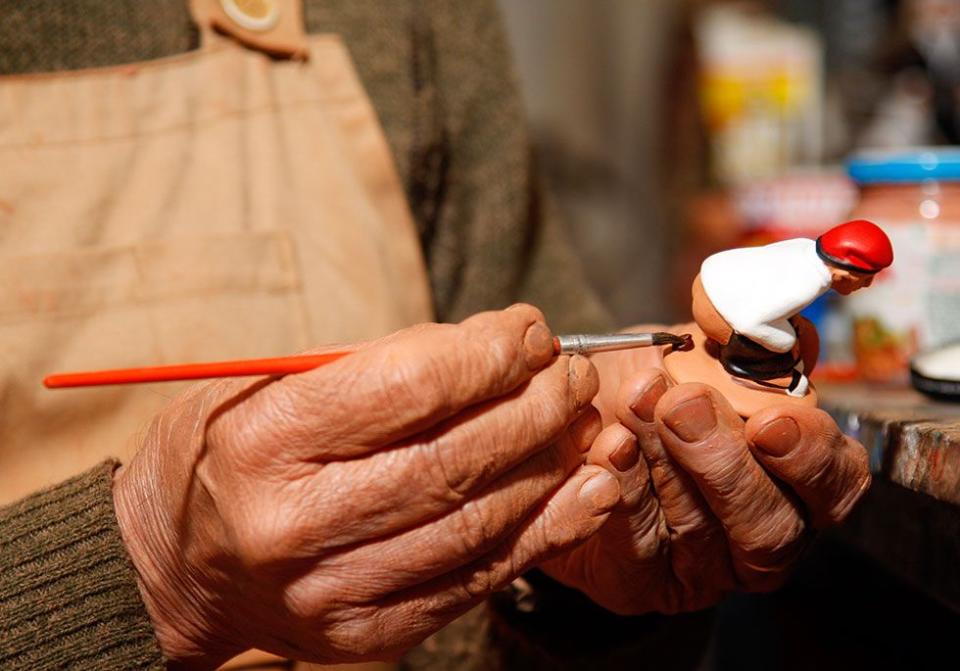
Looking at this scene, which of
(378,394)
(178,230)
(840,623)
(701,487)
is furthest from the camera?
(840,623)

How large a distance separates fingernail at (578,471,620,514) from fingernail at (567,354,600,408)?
5 centimetres

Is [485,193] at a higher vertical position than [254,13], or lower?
lower

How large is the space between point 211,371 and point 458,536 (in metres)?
0.18

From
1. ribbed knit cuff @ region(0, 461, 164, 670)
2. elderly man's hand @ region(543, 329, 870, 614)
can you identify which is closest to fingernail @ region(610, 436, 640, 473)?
elderly man's hand @ region(543, 329, 870, 614)

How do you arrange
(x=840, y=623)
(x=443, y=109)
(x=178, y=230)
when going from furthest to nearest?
(x=443, y=109) < (x=840, y=623) < (x=178, y=230)

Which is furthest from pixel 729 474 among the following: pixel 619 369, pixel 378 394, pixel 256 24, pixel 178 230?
pixel 256 24

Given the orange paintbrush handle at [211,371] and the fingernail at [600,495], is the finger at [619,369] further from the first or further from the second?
the orange paintbrush handle at [211,371]

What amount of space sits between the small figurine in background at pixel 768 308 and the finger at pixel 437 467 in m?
0.12

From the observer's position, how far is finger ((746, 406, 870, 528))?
0.60m

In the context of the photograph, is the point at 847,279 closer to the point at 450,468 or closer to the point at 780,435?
the point at 780,435

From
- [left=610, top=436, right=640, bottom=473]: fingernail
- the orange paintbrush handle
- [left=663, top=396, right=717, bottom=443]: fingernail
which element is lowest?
[left=610, top=436, right=640, bottom=473]: fingernail

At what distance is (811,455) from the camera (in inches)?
24.0

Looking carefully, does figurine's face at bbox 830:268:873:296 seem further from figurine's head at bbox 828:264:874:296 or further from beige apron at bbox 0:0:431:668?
beige apron at bbox 0:0:431:668

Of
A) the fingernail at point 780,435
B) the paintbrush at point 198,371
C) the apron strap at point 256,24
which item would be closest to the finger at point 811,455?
the fingernail at point 780,435
